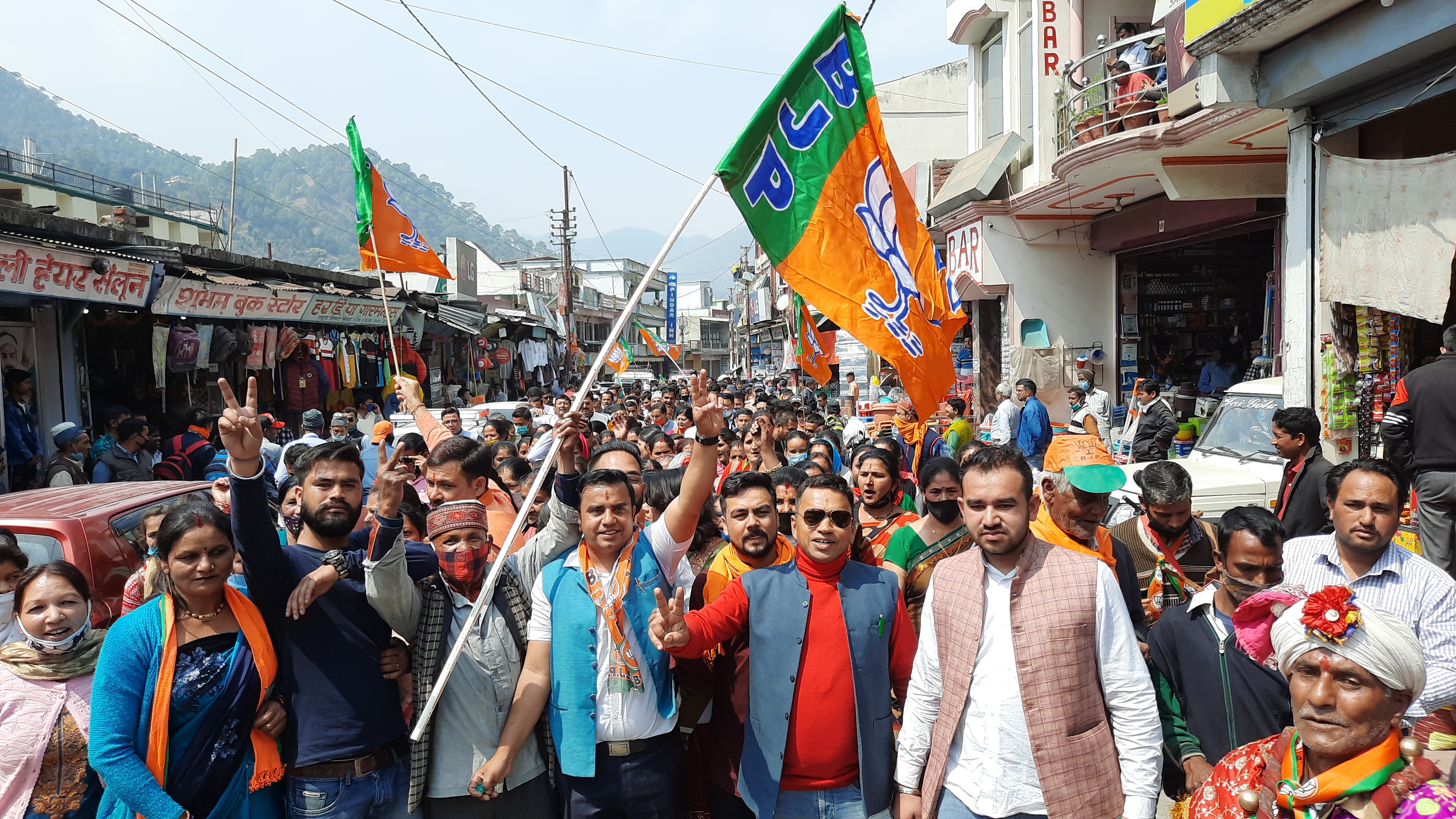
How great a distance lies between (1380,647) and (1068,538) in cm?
181

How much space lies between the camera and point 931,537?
164 inches

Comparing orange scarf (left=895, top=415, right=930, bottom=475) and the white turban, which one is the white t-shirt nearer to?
the white turban

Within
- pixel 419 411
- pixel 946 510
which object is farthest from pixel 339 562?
pixel 946 510

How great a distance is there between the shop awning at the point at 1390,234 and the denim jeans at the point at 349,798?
8.31 meters

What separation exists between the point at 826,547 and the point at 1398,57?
24.1ft

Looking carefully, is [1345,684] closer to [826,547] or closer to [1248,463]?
[826,547]

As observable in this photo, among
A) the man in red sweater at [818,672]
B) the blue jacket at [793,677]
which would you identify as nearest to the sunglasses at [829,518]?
the man in red sweater at [818,672]

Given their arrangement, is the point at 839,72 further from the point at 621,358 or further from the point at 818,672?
the point at 621,358

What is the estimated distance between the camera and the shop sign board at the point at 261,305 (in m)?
10.2

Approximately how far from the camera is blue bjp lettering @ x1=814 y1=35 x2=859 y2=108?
4.39 meters

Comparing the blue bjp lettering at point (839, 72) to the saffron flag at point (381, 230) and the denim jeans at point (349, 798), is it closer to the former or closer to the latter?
the denim jeans at point (349, 798)

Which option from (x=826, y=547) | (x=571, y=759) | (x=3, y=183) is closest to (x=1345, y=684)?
(x=826, y=547)

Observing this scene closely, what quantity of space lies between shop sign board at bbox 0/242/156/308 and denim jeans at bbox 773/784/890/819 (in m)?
8.39

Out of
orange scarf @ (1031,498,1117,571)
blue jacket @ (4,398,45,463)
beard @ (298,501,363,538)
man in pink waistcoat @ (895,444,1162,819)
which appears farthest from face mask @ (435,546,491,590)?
blue jacket @ (4,398,45,463)
